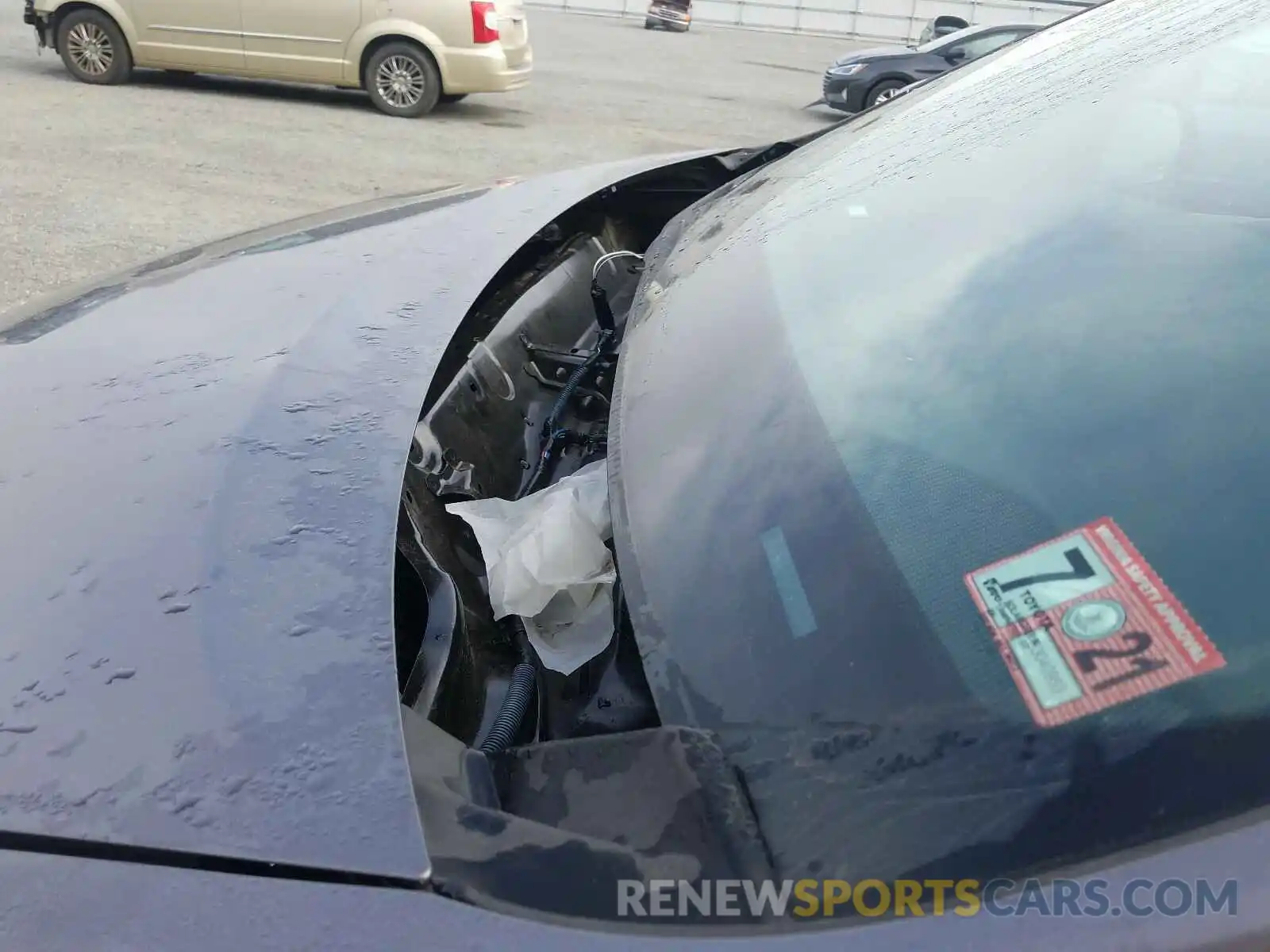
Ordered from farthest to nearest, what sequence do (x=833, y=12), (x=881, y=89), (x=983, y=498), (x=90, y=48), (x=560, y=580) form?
1. (x=833, y=12)
2. (x=881, y=89)
3. (x=90, y=48)
4. (x=560, y=580)
5. (x=983, y=498)

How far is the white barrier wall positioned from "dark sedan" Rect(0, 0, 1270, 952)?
94.8ft

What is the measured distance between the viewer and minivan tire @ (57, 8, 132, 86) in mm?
9070

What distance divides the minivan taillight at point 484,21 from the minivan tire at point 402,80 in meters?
0.47

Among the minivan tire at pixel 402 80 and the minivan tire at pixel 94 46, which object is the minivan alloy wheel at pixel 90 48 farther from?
the minivan tire at pixel 402 80

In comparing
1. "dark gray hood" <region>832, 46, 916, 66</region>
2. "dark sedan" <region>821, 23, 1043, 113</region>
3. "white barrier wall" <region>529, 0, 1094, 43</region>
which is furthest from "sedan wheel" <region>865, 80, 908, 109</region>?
"white barrier wall" <region>529, 0, 1094, 43</region>

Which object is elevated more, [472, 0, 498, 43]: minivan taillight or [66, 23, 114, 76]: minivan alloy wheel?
[472, 0, 498, 43]: minivan taillight

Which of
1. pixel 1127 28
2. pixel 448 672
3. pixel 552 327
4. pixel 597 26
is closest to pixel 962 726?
pixel 448 672

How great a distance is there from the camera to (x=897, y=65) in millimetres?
11828

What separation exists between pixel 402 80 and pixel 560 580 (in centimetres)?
886

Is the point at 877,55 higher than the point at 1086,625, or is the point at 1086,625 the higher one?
the point at 1086,625

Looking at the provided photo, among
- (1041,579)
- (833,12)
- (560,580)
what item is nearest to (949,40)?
(560,580)

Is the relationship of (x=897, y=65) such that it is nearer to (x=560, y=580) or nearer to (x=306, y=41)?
(x=306, y=41)

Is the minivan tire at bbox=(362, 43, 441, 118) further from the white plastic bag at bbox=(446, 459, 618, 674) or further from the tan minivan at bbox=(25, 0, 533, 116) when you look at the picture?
the white plastic bag at bbox=(446, 459, 618, 674)

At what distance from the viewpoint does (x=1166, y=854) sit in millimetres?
827
